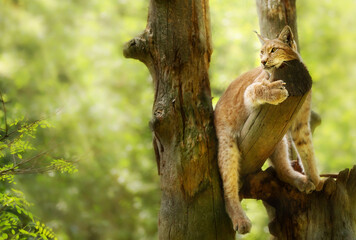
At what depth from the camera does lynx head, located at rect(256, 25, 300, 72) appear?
161 inches

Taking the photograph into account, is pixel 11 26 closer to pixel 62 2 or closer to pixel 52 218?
pixel 62 2

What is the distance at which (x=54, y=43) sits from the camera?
40.9 ft

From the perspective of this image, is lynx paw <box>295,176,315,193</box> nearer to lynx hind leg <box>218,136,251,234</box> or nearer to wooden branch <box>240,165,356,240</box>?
wooden branch <box>240,165,356,240</box>

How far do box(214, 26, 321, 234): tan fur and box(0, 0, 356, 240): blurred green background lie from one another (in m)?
3.18

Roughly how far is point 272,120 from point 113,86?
33.4 feet

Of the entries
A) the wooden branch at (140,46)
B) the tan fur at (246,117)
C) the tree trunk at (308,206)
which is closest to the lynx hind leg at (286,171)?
the tan fur at (246,117)

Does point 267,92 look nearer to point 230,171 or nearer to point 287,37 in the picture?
point 287,37

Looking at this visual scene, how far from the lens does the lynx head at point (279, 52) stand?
13.4ft

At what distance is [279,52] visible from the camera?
4098mm

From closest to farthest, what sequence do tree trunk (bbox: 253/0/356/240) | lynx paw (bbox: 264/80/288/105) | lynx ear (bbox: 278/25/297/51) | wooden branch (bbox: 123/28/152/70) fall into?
1. lynx paw (bbox: 264/80/288/105)
2. lynx ear (bbox: 278/25/297/51)
3. wooden branch (bbox: 123/28/152/70)
4. tree trunk (bbox: 253/0/356/240)

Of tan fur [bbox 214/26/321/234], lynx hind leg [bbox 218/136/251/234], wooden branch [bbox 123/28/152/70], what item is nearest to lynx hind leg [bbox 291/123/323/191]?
tan fur [bbox 214/26/321/234]

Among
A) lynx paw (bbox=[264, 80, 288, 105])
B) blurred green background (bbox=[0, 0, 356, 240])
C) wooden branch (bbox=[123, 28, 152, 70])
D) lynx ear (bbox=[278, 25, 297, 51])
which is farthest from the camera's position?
blurred green background (bbox=[0, 0, 356, 240])

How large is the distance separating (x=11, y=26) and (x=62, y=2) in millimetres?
3437

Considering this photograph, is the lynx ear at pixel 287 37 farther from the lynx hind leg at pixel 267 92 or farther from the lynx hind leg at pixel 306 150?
the lynx hind leg at pixel 306 150
